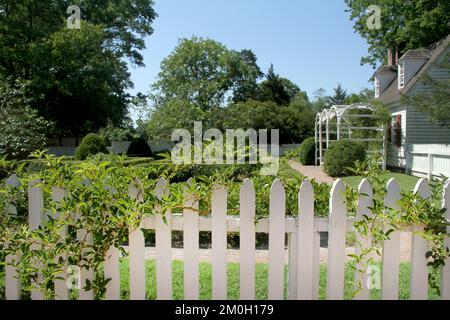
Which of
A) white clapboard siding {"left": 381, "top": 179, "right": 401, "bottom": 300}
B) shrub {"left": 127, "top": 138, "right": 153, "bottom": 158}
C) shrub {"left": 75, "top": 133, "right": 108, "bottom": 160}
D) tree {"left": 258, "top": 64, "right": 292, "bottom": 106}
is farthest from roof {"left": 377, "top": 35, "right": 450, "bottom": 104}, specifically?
tree {"left": 258, "top": 64, "right": 292, "bottom": 106}

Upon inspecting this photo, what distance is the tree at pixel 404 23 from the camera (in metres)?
21.3

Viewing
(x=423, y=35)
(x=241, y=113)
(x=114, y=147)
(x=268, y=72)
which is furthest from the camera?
(x=268, y=72)

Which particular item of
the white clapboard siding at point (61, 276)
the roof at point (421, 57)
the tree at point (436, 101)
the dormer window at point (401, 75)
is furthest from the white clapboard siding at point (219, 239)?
the dormer window at point (401, 75)

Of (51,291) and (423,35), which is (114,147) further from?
(51,291)

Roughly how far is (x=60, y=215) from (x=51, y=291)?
555 millimetres

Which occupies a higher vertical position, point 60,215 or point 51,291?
point 60,215

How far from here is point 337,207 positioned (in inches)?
98.7

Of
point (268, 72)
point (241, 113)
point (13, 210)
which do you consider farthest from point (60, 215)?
point (268, 72)

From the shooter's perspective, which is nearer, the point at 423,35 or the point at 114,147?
the point at 423,35

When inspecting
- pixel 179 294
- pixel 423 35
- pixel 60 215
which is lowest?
pixel 179 294

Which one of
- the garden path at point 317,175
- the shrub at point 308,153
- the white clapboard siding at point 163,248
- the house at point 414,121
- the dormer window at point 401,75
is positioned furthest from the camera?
the shrub at point 308,153

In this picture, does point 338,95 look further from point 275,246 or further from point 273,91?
point 275,246

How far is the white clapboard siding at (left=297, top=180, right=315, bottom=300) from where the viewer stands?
2.49 metres

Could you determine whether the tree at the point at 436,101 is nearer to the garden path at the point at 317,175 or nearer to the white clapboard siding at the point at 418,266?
the garden path at the point at 317,175
